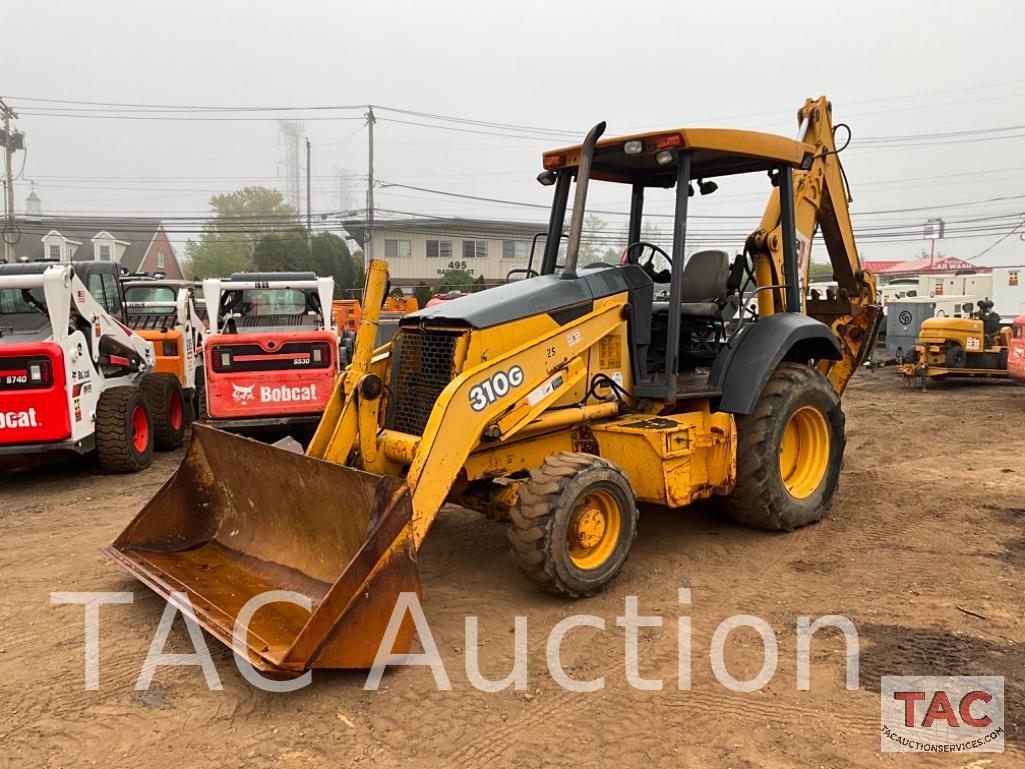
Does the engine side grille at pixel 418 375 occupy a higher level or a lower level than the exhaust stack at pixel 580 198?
lower

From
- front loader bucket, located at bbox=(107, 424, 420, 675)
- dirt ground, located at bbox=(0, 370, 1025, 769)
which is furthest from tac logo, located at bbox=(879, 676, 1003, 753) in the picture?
front loader bucket, located at bbox=(107, 424, 420, 675)

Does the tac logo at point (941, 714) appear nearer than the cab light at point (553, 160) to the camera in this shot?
Yes

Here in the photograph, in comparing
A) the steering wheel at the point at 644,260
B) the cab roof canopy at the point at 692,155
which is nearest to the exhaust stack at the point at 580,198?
the cab roof canopy at the point at 692,155

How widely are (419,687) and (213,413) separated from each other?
6.65 m

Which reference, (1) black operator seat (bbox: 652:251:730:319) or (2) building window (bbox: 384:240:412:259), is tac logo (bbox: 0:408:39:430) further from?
(2) building window (bbox: 384:240:412:259)

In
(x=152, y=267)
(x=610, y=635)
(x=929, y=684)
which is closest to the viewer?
(x=929, y=684)

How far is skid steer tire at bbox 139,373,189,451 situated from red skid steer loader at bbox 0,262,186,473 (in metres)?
0.01

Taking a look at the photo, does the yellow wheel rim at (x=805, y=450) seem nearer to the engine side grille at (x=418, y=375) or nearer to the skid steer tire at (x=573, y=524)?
the skid steer tire at (x=573, y=524)

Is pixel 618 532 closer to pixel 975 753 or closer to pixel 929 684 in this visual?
pixel 929 684

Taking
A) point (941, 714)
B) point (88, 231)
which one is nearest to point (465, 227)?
point (88, 231)

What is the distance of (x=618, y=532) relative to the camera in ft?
14.9

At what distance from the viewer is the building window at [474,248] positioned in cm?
4750

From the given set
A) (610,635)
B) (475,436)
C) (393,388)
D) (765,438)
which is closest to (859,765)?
(610,635)

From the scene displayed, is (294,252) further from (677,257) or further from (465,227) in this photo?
(677,257)
